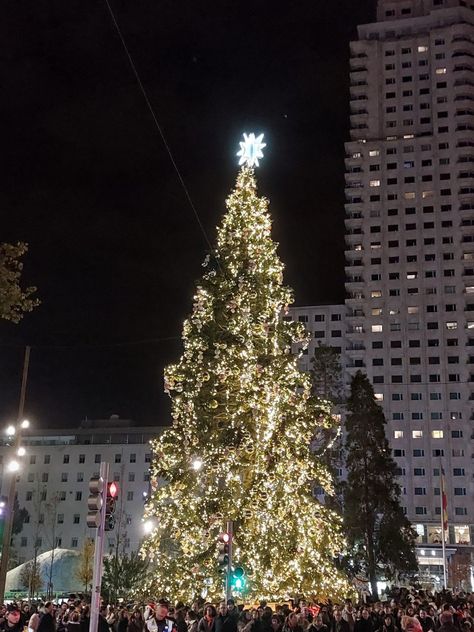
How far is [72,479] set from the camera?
99000mm

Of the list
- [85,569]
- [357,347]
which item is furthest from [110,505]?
[357,347]

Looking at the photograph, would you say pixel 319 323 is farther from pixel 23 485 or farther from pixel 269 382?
pixel 269 382

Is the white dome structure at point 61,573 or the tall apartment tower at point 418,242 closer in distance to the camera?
the white dome structure at point 61,573

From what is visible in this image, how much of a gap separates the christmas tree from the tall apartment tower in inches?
2558

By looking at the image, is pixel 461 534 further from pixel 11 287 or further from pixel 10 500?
pixel 11 287

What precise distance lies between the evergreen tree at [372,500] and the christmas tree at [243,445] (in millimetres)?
24994

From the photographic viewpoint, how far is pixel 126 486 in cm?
9706

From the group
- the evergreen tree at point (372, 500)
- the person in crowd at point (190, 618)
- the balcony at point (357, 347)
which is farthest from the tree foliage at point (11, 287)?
the balcony at point (357, 347)

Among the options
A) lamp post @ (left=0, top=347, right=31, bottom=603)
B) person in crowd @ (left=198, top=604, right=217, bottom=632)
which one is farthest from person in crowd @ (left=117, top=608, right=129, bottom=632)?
lamp post @ (left=0, top=347, right=31, bottom=603)

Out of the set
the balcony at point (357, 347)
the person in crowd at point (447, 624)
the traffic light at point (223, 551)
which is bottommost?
the person in crowd at point (447, 624)

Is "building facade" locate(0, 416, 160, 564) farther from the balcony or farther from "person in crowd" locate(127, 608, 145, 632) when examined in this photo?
"person in crowd" locate(127, 608, 145, 632)

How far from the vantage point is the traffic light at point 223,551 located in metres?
24.5

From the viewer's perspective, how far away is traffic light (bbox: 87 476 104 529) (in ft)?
47.1

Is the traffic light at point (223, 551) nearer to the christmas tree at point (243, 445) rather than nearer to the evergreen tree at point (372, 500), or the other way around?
the christmas tree at point (243, 445)
